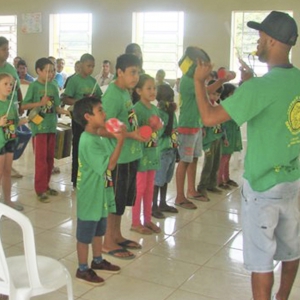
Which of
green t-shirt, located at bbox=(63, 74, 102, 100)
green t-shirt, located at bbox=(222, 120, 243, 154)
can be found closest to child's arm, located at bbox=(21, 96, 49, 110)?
green t-shirt, located at bbox=(63, 74, 102, 100)

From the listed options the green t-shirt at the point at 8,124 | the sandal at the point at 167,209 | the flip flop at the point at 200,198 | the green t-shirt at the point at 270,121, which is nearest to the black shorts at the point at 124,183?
the sandal at the point at 167,209

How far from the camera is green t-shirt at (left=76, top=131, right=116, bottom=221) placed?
2756mm

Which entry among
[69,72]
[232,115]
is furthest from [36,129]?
[69,72]

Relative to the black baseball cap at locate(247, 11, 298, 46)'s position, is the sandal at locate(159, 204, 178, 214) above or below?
below

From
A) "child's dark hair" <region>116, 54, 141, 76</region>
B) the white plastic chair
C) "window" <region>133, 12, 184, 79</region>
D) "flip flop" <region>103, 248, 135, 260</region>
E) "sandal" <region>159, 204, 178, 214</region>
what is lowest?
"flip flop" <region>103, 248, 135, 260</region>

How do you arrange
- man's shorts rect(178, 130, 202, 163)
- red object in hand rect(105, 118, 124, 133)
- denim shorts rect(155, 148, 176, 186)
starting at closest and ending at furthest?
red object in hand rect(105, 118, 124, 133)
denim shorts rect(155, 148, 176, 186)
man's shorts rect(178, 130, 202, 163)

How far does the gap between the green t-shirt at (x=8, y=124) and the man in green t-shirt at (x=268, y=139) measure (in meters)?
2.03

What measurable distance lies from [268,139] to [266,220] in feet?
1.18

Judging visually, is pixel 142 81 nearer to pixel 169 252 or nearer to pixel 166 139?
pixel 166 139

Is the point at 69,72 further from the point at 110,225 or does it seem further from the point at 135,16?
the point at 110,225

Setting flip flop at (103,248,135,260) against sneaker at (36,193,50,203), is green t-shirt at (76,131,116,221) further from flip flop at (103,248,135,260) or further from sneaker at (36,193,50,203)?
sneaker at (36,193,50,203)

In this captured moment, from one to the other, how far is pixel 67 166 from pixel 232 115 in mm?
4306

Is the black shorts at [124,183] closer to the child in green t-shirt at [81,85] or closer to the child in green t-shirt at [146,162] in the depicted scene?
the child in green t-shirt at [146,162]

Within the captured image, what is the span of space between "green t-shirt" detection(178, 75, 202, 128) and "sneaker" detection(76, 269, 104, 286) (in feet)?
6.22
